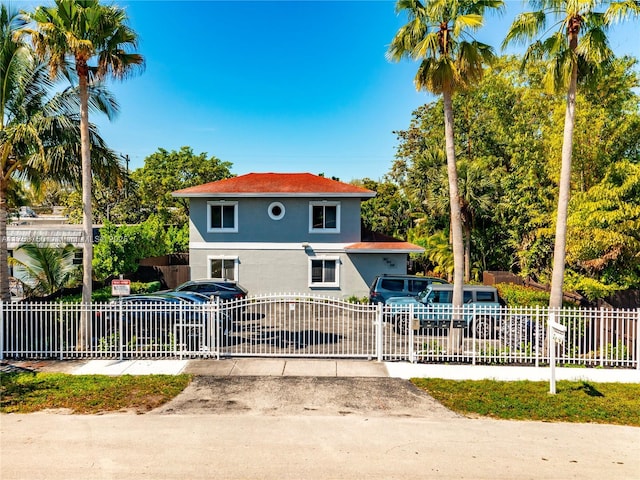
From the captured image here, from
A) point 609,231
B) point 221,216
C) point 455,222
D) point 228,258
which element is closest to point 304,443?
point 455,222

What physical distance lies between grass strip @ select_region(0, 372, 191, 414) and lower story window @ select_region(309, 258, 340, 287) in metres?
11.4

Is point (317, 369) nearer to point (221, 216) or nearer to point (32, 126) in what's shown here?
point (32, 126)

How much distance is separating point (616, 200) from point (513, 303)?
15.7 feet

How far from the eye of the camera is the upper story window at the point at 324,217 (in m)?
20.6

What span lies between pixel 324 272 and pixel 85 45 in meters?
13.6

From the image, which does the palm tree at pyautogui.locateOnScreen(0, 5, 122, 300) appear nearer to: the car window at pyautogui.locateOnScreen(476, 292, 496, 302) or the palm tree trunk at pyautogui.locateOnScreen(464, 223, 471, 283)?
the car window at pyautogui.locateOnScreen(476, 292, 496, 302)

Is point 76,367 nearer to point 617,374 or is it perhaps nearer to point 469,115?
point 617,374

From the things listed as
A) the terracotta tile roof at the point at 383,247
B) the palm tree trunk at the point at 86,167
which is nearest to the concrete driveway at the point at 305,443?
the palm tree trunk at the point at 86,167

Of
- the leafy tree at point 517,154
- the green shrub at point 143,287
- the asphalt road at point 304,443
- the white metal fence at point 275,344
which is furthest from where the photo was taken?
the green shrub at point 143,287

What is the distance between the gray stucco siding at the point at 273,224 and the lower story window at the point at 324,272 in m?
1.06

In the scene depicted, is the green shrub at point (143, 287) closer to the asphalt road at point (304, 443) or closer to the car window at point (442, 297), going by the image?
the asphalt road at point (304, 443)

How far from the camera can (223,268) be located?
2075 centimetres

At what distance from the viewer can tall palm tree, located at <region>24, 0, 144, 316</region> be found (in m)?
10.6

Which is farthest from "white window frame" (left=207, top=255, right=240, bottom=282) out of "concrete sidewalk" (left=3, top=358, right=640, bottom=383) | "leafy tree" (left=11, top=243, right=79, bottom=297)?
"concrete sidewalk" (left=3, top=358, right=640, bottom=383)
